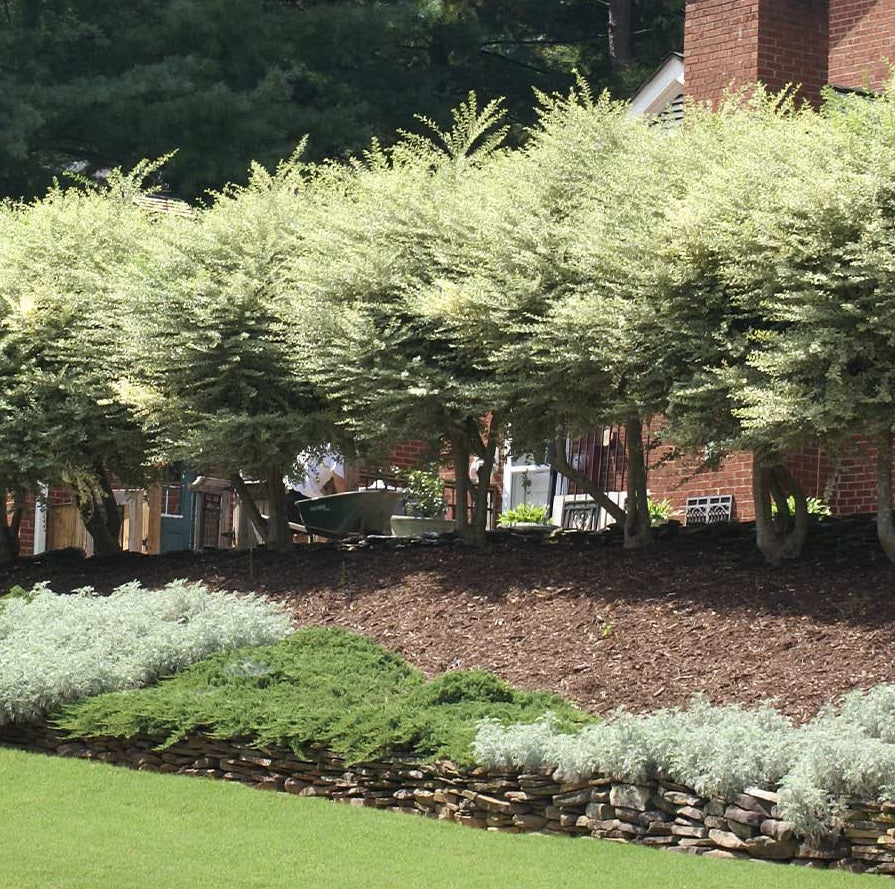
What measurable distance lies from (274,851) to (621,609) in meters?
4.46

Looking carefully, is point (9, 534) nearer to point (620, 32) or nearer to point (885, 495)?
point (885, 495)

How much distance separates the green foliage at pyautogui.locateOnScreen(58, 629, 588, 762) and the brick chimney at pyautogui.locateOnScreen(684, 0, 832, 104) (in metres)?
8.70

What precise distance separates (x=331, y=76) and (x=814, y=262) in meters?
19.8

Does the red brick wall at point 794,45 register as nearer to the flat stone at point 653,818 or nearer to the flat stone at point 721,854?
the flat stone at point 653,818

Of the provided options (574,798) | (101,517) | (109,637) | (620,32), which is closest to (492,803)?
(574,798)

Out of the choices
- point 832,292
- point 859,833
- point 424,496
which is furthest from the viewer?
point 424,496

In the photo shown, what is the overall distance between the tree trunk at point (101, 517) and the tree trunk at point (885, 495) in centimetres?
810

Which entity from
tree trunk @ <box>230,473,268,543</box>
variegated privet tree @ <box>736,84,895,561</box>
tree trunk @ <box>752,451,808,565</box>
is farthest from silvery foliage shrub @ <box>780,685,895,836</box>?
tree trunk @ <box>230,473,268,543</box>

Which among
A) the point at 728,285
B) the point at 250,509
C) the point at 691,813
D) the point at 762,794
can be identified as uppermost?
the point at 728,285

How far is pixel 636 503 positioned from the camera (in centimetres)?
1470

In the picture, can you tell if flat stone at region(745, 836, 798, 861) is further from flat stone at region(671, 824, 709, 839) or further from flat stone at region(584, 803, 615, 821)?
flat stone at region(584, 803, 615, 821)

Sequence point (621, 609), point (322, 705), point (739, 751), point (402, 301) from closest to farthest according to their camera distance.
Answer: point (739, 751), point (322, 705), point (621, 609), point (402, 301)

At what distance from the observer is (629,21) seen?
31422 mm

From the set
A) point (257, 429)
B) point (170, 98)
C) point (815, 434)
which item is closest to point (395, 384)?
point (257, 429)
